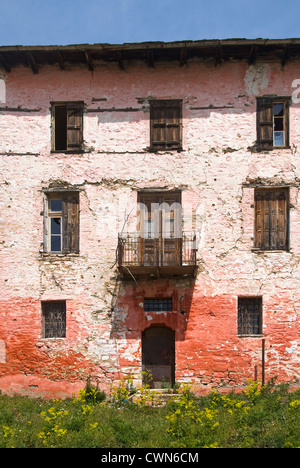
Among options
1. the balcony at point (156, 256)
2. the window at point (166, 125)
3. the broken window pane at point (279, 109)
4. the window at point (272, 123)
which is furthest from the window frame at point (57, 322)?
the broken window pane at point (279, 109)

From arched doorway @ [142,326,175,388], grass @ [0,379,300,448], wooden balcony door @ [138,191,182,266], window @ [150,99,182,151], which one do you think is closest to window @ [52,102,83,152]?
window @ [150,99,182,151]

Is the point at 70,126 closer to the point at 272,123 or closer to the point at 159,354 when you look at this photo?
the point at 272,123

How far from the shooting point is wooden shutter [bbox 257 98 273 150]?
15.6 metres

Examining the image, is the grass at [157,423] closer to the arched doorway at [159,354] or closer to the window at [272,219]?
the arched doorway at [159,354]

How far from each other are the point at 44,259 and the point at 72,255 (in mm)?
895

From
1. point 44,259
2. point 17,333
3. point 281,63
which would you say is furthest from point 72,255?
point 281,63

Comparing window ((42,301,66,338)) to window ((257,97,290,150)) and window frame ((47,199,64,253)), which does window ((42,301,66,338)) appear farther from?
window ((257,97,290,150))

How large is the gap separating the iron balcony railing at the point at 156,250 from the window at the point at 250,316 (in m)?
2.07

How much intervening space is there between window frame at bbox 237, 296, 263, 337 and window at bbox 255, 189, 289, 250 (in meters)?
1.63

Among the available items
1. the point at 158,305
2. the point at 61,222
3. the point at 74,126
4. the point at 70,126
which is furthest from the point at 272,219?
the point at 70,126

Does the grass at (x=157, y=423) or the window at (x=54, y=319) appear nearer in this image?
the grass at (x=157, y=423)

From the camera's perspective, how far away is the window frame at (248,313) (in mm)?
15055

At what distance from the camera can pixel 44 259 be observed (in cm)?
1550
